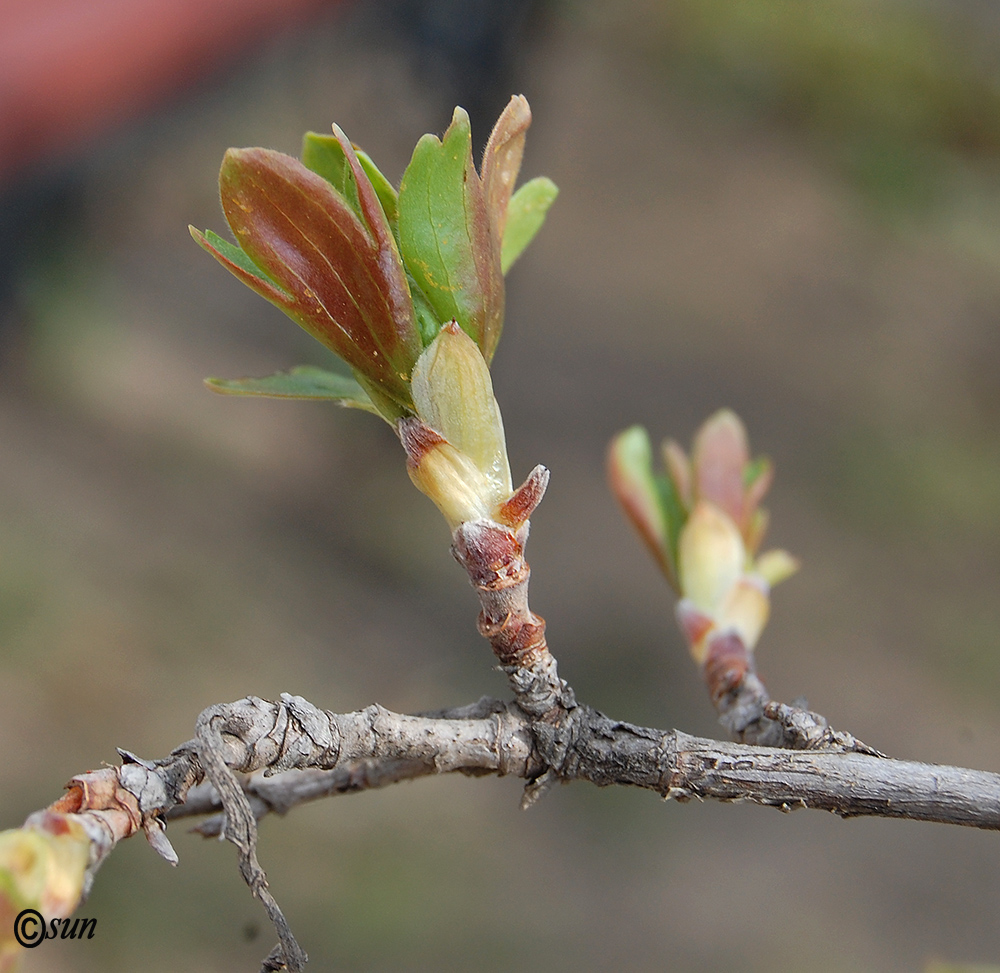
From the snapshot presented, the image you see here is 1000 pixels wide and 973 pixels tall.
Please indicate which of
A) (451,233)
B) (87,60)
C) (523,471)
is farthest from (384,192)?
(523,471)

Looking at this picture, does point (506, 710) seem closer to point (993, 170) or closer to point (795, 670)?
point (795, 670)

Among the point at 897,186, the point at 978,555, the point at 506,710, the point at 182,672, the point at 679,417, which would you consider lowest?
the point at 506,710

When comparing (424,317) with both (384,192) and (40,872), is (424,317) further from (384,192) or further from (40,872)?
(40,872)

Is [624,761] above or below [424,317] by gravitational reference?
below

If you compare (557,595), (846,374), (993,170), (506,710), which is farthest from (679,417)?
(506,710)

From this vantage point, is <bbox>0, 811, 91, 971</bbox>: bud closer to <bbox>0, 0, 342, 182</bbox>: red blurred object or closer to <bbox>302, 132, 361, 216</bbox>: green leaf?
<bbox>302, 132, 361, 216</bbox>: green leaf

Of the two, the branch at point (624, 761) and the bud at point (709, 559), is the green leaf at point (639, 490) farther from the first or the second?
the branch at point (624, 761)

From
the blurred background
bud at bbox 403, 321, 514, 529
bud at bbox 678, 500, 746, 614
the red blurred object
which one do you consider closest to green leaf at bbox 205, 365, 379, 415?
bud at bbox 403, 321, 514, 529
